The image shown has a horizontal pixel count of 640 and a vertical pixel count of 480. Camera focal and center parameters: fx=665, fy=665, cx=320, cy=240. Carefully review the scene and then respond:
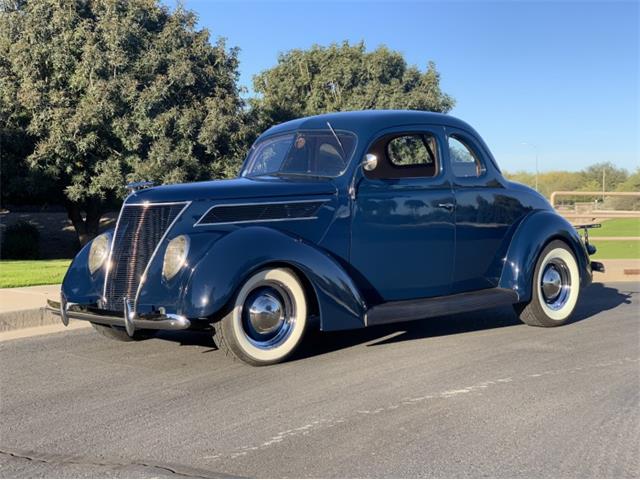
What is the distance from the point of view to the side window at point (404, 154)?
6418 millimetres

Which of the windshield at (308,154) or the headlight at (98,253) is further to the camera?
the windshield at (308,154)

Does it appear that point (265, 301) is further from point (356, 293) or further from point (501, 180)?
point (501, 180)

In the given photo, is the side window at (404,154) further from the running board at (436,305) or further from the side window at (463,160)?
the running board at (436,305)

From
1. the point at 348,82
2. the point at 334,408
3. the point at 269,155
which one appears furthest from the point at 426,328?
the point at 348,82

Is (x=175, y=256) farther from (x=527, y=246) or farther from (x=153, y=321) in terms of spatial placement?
(x=527, y=246)

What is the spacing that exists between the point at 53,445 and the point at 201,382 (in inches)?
53.6

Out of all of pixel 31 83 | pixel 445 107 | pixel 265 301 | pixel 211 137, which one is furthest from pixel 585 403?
pixel 445 107

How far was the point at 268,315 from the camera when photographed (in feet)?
17.3

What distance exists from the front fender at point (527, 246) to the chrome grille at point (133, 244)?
3354mm

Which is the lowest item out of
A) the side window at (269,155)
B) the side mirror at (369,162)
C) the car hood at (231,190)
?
the car hood at (231,190)

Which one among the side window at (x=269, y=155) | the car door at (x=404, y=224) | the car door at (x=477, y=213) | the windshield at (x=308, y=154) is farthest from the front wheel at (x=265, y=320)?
the car door at (x=477, y=213)

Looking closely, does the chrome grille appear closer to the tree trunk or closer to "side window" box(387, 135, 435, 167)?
"side window" box(387, 135, 435, 167)

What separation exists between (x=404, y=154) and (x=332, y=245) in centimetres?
170

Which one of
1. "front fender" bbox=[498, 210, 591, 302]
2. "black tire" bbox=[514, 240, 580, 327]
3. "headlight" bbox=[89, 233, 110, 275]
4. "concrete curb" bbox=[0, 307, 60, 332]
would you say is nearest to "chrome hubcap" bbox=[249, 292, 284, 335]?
"headlight" bbox=[89, 233, 110, 275]
